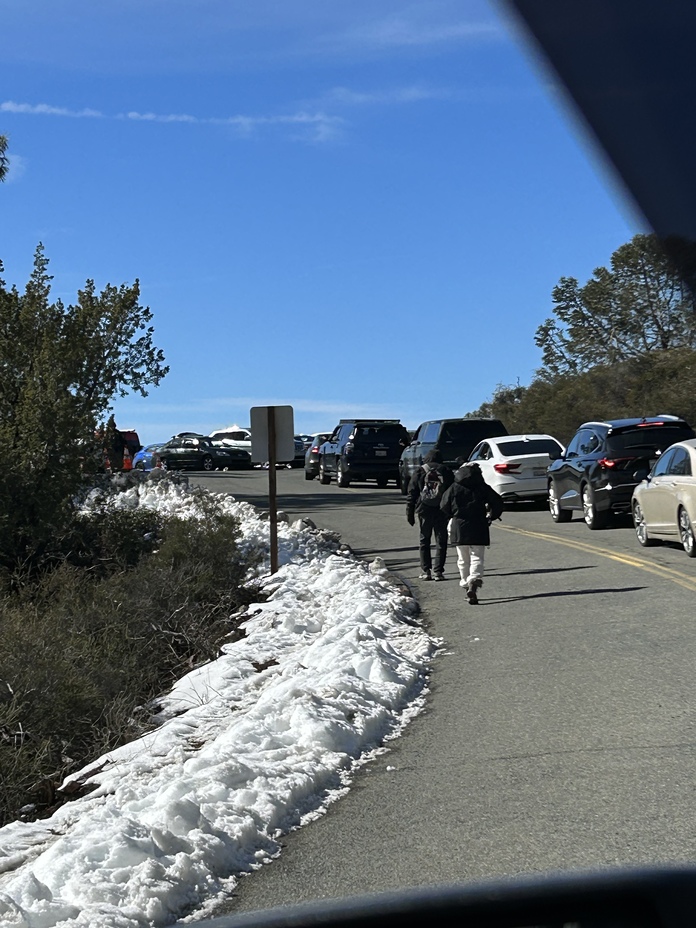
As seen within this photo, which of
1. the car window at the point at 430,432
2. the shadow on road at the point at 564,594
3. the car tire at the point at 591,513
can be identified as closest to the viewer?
the shadow on road at the point at 564,594

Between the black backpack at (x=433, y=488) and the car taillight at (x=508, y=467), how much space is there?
1086cm

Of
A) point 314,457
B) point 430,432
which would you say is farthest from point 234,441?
point 430,432

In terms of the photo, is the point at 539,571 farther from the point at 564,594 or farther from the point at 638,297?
the point at 638,297

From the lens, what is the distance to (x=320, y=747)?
799cm

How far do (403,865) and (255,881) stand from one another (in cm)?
65

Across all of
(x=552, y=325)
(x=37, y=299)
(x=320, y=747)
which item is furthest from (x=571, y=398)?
(x=320, y=747)

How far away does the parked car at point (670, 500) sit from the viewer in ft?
57.3

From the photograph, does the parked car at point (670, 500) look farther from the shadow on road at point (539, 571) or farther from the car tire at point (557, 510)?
the car tire at point (557, 510)

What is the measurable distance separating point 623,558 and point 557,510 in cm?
681

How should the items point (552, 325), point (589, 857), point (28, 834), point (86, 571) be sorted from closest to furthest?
point (589, 857), point (28, 834), point (86, 571), point (552, 325)

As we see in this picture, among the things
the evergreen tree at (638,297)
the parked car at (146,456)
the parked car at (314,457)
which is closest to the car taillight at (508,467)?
the parked car at (314,457)

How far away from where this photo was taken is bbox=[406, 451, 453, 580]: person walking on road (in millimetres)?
17062

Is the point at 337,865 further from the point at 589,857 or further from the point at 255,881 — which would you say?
the point at 589,857

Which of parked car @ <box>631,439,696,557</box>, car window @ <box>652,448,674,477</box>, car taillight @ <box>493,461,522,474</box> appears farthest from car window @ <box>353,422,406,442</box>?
car window @ <box>652,448,674,477</box>
